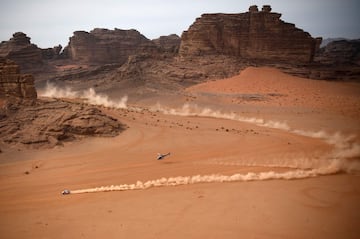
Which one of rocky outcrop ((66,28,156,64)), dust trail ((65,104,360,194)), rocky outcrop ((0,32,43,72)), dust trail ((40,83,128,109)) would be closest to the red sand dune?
dust trail ((65,104,360,194))

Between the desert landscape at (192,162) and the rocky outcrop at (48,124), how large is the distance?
7cm

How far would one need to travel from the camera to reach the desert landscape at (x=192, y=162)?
7.26 metres

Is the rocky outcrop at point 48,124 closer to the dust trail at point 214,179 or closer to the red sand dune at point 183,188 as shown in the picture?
the red sand dune at point 183,188

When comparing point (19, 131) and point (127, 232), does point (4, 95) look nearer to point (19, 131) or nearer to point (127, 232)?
point (19, 131)

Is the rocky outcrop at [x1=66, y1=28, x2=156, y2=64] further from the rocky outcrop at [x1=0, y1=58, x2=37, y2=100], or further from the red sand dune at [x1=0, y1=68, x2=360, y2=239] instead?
the red sand dune at [x1=0, y1=68, x2=360, y2=239]

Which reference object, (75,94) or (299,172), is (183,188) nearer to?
(299,172)

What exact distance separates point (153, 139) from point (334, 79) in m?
25.1

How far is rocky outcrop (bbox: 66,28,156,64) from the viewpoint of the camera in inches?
2066

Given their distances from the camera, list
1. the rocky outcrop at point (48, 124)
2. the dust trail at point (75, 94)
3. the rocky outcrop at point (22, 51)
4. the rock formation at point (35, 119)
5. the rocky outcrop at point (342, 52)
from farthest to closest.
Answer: the rocky outcrop at point (342, 52) < the rocky outcrop at point (22, 51) < the dust trail at point (75, 94) < the rock formation at point (35, 119) < the rocky outcrop at point (48, 124)

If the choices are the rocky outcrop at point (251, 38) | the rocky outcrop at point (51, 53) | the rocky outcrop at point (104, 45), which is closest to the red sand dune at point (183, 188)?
the rocky outcrop at point (251, 38)

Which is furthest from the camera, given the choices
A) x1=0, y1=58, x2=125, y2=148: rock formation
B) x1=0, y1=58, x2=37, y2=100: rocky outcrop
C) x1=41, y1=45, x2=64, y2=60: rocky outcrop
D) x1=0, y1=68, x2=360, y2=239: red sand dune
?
x1=41, y1=45, x2=64, y2=60: rocky outcrop

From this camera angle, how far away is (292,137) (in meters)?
15.0

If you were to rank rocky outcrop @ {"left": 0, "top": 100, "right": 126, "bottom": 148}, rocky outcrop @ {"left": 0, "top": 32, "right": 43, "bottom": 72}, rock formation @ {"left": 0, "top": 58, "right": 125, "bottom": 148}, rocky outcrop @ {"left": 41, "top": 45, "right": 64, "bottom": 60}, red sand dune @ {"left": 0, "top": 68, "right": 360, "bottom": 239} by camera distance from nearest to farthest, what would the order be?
red sand dune @ {"left": 0, "top": 68, "right": 360, "bottom": 239}, rocky outcrop @ {"left": 0, "top": 100, "right": 126, "bottom": 148}, rock formation @ {"left": 0, "top": 58, "right": 125, "bottom": 148}, rocky outcrop @ {"left": 0, "top": 32, "right": 43, "bottom": 72}, rocky outcrop @ {"left": 41, "top": 45, "right": 64, "bottom": 60}

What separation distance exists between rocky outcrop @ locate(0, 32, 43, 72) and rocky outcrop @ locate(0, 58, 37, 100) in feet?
95.9
